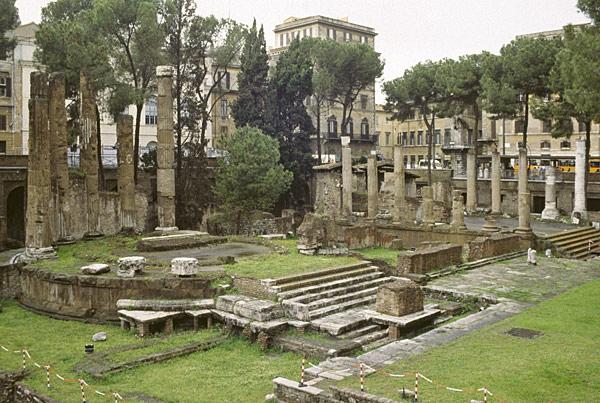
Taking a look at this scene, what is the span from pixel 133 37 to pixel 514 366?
28.2 metres

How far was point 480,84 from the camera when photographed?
41969 mm

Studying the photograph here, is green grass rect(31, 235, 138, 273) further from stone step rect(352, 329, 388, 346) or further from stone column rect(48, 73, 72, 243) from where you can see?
stone step rect(352, 329, 388, 346)

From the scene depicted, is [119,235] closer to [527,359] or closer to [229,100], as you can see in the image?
[527,359]

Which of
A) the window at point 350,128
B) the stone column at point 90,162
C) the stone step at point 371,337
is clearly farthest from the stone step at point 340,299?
the window at point 350,128

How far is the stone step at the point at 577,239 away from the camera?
1130 inches

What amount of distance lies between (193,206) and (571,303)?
22.3 metres

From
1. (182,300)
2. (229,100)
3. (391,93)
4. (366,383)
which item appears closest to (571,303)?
(366,383)

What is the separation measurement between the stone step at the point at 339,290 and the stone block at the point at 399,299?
6.52 ft

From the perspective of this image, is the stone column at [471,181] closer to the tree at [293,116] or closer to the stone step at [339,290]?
the tree at [293,116]

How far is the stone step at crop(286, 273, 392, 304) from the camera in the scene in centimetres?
1710

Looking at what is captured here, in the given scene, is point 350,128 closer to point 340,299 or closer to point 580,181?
point 580,181

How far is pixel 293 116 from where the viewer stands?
150 ft

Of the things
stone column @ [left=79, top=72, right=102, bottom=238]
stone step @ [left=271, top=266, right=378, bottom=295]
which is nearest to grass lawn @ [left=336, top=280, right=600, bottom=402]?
stone step @ [left=271, top=266, right=378, bottom=295]

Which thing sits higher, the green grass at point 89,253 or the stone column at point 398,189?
the stone column at point 398,189
